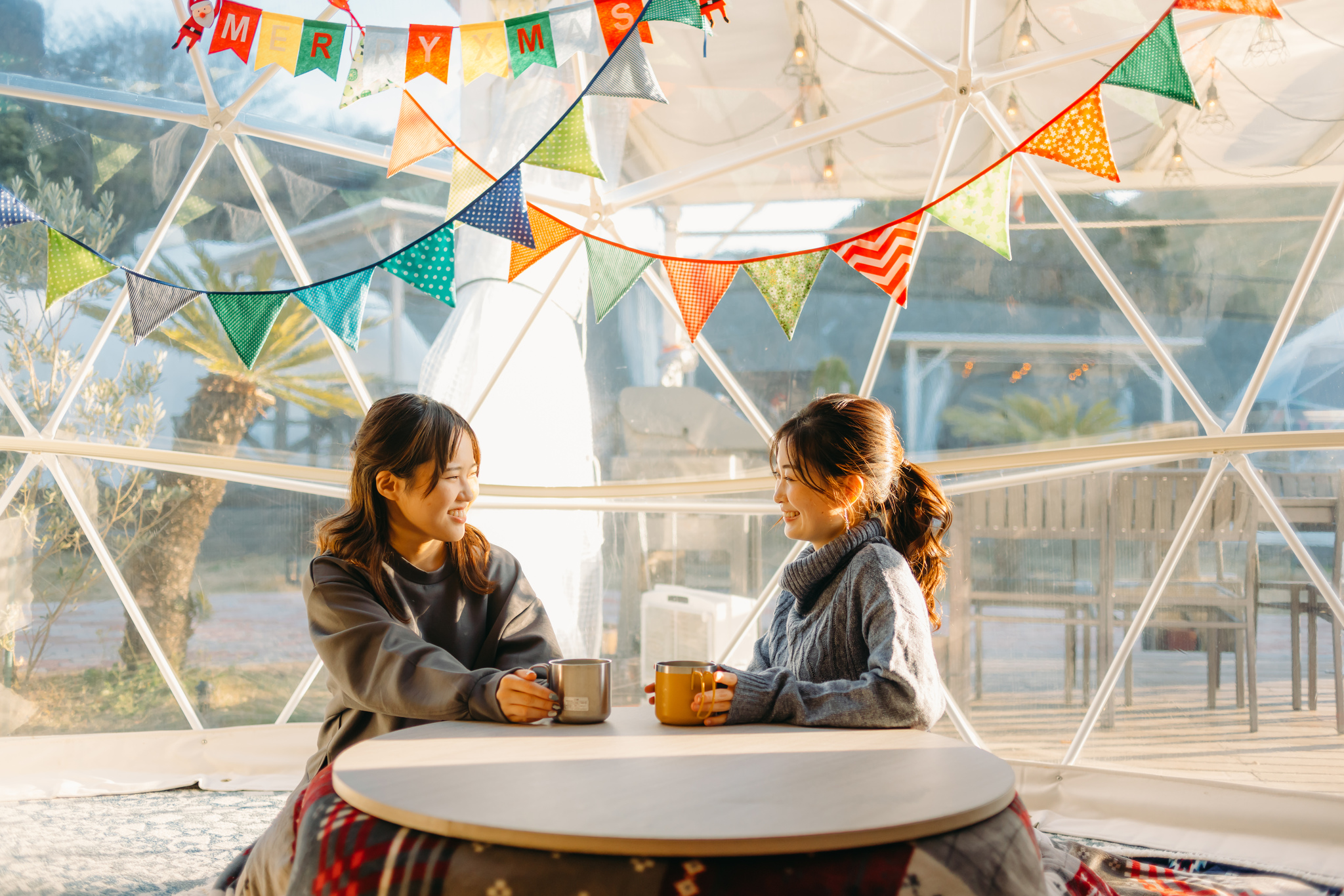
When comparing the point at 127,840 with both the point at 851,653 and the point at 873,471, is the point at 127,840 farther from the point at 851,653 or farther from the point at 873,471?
the point at 873,471

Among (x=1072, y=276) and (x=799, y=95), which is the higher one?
(x=799, y=95)

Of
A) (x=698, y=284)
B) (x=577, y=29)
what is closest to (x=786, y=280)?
→ (x=698, y=284)

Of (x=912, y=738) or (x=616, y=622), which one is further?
(x=616, y=622)

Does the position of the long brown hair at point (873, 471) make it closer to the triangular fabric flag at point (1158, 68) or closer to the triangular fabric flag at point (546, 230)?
the triangular fabric flag at point (1158, 68)

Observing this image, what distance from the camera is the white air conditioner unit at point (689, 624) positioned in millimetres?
6789

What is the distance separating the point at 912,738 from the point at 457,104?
3.85 meters

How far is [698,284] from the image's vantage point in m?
5.11

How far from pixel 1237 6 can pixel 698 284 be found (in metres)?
2.64

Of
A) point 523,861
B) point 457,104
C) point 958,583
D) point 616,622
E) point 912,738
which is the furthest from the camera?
point 616,622

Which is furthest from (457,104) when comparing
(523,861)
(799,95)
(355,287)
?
(523,861)

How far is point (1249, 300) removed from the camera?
215 inches

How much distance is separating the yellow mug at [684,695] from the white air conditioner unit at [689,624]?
4.20 metres

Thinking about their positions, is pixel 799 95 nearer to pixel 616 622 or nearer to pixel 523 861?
pixel 616 622

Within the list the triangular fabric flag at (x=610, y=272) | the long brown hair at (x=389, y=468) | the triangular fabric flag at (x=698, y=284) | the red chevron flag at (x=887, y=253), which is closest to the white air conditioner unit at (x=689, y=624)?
the triangular fabric flag at (x=698, y=284)
